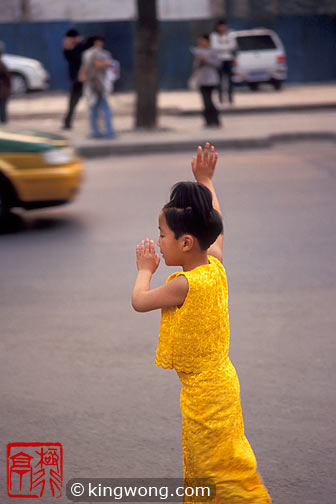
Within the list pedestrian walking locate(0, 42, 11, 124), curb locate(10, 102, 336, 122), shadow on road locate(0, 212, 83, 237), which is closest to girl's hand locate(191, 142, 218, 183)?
shadow on road locate(0, 212, 83, 237)

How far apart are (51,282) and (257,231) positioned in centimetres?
258

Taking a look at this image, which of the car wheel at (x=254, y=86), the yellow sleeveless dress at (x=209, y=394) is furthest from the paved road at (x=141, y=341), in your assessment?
the car wheel at (x=254, y=86)

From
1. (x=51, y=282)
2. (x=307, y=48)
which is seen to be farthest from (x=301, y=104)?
(x=51, y=282)

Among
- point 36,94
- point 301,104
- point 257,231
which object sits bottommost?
point 257,231

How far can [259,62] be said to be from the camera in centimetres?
2806

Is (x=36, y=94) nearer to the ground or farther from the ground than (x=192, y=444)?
farther from the ground

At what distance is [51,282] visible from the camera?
7.21 metres

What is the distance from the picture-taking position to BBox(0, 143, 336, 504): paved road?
4074 millimetres

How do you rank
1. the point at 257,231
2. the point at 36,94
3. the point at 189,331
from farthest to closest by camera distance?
1. the point at 36,94
2. the point at 257,231
3. the point at 189,331

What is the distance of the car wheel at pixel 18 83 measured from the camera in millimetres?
28484

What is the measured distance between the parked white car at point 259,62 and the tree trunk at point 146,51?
34.2 ft

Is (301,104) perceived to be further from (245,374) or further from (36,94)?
(245,374)

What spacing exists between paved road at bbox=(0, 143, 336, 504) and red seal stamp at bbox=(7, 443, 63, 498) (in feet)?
0.18

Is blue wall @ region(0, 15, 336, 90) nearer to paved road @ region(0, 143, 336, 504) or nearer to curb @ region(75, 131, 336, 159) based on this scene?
curb @ region(75, 131, 336, 159)
